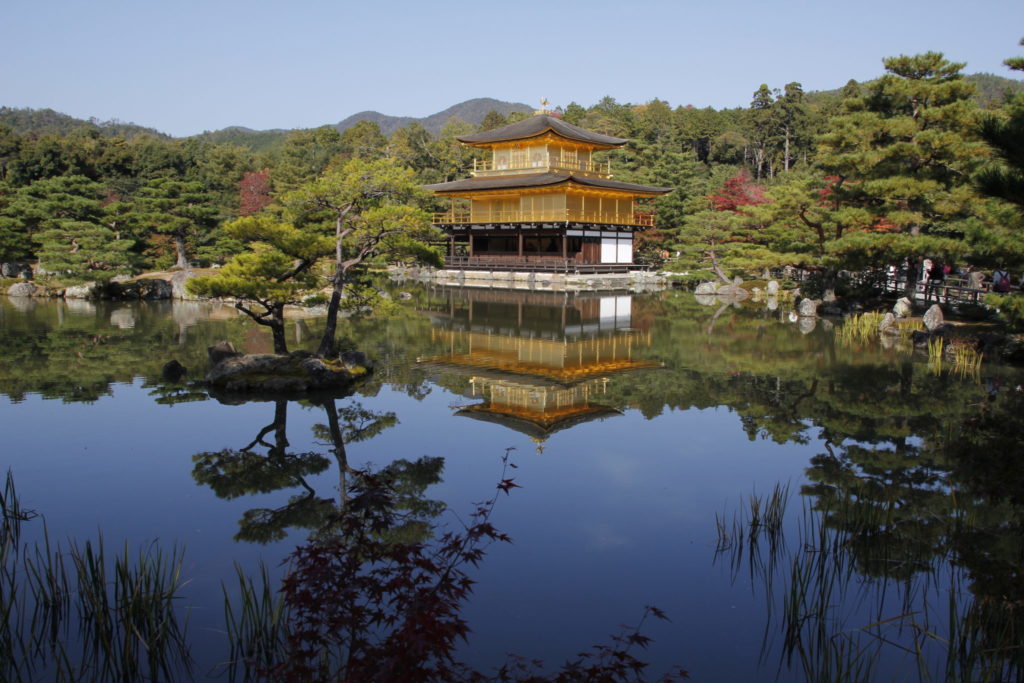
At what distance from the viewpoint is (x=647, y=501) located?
7.06m

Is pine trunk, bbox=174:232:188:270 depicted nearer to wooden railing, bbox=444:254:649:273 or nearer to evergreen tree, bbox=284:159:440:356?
wooden railing, bbox=444:254:649:273

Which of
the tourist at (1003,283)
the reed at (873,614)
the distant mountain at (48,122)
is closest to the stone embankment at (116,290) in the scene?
the tourist at (1003,283)

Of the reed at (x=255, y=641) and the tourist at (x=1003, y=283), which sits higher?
the tourist at (x=1003, y=283)

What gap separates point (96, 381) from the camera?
12180mm

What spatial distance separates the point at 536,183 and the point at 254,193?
59.8 feet

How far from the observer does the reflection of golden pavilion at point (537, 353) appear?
10.7 metres

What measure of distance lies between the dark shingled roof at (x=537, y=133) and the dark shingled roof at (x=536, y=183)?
1778mm

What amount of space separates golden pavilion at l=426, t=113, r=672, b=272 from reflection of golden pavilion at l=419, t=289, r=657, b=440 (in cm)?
664

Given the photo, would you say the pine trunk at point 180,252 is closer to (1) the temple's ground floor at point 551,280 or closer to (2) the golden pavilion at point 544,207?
(1) the temple's ground floor at point 551,280

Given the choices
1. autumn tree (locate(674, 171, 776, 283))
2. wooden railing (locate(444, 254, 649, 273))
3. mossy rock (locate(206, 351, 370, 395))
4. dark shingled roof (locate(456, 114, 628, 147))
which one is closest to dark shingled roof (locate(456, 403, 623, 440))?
mossy rock (locate(206, 351, 370, 395))

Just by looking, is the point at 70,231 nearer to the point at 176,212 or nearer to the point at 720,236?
the point at 176,212

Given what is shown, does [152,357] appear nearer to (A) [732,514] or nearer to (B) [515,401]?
(B) [515,401]

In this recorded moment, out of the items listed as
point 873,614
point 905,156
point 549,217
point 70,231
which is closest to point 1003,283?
point 905,156

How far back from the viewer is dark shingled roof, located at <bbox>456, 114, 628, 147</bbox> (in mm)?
33906
